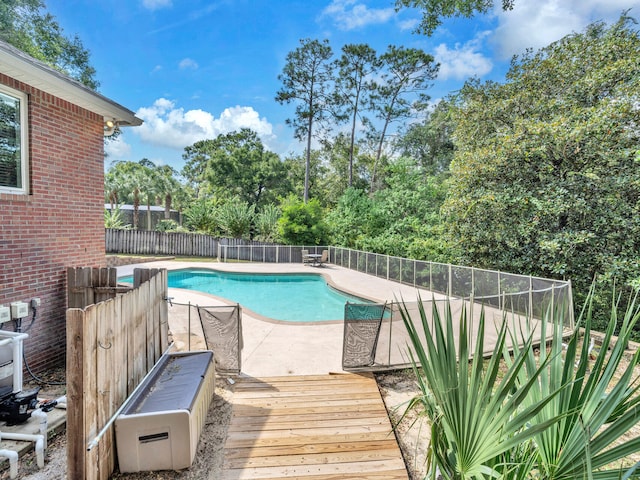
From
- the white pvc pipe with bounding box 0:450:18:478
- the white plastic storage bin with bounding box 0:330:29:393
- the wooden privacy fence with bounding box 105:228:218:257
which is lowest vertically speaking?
the white pvc pipe with bounding box 0:450:18:478

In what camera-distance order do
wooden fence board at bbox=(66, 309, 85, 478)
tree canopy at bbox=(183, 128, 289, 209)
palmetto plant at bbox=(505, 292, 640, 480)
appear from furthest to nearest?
tree canopy at bbox=(183, 128, 289, 209) → wooden fence board at bbox=(66, 309, 85, 478) → palmetto plant at bbox=(505, 292, 640, 480)

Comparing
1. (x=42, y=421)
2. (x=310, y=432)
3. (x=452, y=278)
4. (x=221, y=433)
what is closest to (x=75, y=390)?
(x=42, y=421)

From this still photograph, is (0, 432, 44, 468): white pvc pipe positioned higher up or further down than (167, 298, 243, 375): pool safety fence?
further down

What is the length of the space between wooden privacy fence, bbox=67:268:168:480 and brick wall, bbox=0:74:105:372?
5.79 ft

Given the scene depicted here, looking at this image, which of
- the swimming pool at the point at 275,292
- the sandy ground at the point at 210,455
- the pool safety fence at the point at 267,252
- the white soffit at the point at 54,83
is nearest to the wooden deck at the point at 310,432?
the sandy ground at the point at 210,455

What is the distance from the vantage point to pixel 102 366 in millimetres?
2525

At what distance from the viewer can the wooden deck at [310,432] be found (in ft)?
9.19

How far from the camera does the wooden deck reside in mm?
2801

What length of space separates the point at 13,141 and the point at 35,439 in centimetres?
355

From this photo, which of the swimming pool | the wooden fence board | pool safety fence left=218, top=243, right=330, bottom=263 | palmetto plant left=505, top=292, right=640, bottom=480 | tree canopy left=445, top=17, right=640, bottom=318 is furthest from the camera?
pool safety fence left=218, top=243, right=330, bottom=263

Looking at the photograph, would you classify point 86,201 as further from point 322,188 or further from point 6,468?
point 322,188

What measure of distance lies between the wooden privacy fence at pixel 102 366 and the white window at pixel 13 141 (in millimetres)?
2246

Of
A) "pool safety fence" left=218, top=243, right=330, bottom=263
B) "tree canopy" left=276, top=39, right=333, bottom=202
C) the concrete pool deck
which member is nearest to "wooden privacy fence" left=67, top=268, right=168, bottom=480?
the concrete pool deck

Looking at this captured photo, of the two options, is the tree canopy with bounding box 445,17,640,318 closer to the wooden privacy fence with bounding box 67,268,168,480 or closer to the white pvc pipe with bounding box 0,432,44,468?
the wooden privacy fence with bounding box 67,268,168,480
